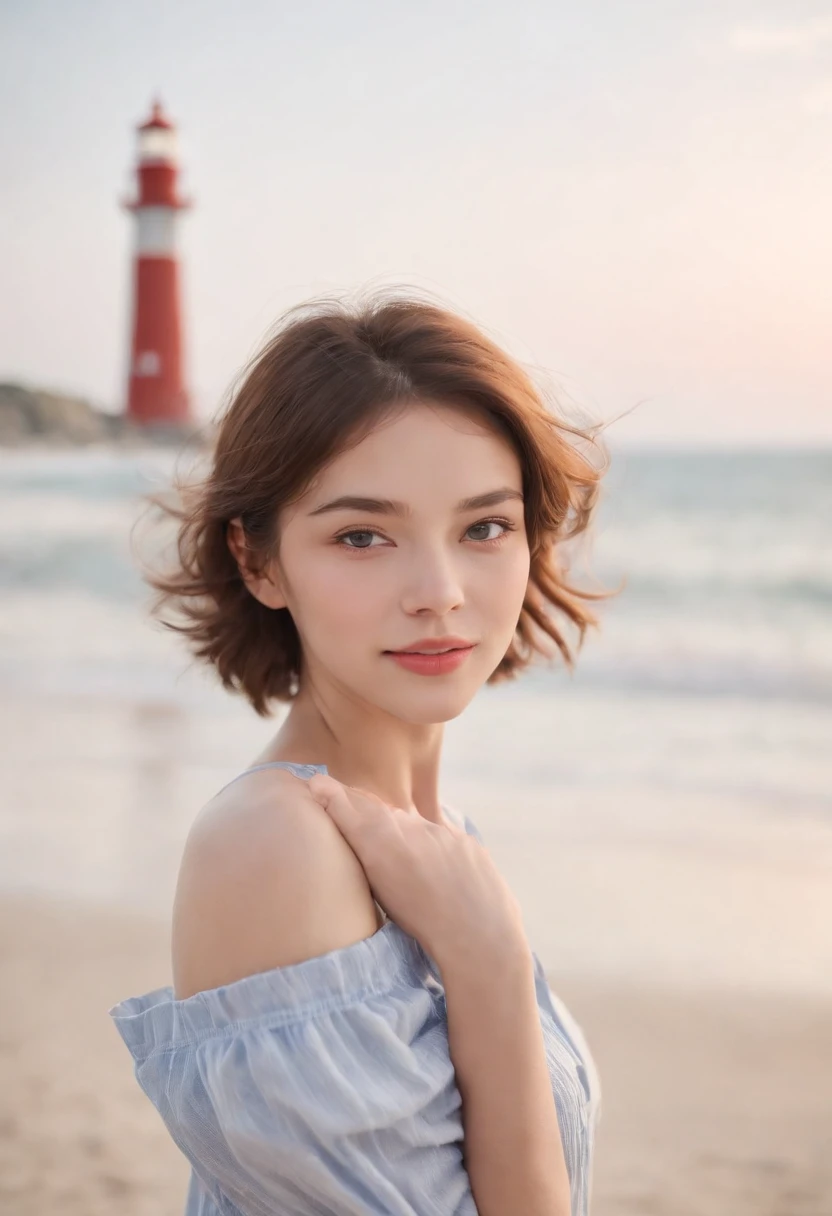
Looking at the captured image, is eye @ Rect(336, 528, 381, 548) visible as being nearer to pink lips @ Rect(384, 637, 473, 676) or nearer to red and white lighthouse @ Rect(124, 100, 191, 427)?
pink lips @ Rect(384, 637, 473, 676)

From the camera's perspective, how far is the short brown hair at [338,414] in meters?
1.53

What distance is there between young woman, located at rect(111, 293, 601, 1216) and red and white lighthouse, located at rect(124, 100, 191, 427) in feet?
86.9

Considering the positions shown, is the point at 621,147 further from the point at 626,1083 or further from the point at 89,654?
the point at 626,1083

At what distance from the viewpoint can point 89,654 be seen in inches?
413

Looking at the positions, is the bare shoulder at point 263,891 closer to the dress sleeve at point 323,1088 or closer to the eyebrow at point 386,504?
the dress sleeve at point 323,1088

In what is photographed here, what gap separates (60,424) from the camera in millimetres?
25781

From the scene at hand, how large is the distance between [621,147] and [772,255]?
3120mm

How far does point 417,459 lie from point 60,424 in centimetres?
2562

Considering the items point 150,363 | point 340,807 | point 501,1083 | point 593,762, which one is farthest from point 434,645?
point 150,363

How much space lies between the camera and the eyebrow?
4.86ft

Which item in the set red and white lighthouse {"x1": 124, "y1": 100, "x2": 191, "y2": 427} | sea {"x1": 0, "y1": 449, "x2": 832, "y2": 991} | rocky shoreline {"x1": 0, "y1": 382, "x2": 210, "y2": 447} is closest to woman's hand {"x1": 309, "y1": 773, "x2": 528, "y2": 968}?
sea {"x1": 0, "y1": 449, "x2": 832, "y2": 991}

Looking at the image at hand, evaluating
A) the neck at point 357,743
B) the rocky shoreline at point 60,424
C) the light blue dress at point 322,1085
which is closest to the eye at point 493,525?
the neck at point 357,743

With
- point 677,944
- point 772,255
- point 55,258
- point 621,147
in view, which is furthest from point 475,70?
point 677,944

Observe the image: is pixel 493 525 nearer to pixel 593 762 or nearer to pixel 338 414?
pixel 338 414
